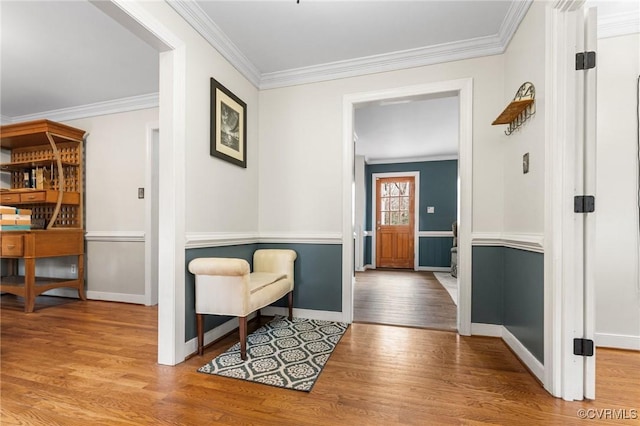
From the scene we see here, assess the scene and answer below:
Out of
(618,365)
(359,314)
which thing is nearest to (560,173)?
(618,365)

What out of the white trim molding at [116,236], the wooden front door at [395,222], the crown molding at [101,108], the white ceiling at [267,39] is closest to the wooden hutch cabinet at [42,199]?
the white trim molding at [116,236]

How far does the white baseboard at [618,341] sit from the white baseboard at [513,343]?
2.00 feet

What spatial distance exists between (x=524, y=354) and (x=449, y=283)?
3.15 m

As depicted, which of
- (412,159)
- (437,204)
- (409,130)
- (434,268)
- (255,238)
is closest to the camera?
(255,238)

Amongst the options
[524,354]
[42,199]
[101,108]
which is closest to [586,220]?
[524,354]

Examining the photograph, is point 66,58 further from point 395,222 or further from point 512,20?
point 395,222

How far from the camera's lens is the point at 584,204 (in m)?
1.51

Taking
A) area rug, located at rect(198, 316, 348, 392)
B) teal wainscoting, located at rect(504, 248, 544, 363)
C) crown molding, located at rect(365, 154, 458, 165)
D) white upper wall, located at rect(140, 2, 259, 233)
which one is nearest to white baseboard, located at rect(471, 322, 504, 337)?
teal wainscoting, located at rect(504, 248, 544, 363)

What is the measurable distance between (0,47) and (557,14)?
410 centimetres

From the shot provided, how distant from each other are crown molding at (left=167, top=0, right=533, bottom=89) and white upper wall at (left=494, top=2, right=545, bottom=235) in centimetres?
13

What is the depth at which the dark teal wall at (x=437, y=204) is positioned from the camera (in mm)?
6602

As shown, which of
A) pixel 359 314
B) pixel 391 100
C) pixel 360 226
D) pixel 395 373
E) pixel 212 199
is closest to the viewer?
pixel 395 373

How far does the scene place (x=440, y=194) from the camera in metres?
6.72

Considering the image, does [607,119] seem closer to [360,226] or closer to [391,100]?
[391,100]
